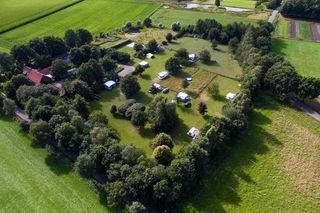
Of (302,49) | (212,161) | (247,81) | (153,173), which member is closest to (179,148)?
(212,161)

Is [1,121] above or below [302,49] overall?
above

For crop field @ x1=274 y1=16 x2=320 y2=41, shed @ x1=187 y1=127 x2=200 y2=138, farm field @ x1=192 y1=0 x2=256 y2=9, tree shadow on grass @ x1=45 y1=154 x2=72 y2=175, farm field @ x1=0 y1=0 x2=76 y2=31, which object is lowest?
crop field @ x1=274 y1=16 x2=320 y2=41

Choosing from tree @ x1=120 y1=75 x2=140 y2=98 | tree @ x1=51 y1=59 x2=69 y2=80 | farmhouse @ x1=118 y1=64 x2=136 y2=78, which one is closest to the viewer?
tree @ x1=120 y1=75 x2=140 y2=98

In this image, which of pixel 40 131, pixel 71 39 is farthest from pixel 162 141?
pixel 71 39

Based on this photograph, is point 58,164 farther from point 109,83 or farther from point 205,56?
point 205,56

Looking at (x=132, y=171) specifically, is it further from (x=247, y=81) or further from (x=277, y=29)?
(x=277, y=29)

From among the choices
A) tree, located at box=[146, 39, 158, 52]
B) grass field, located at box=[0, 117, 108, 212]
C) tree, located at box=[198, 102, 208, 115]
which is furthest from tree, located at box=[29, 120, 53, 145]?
tree, located at box=[146, 39, 158, 52]

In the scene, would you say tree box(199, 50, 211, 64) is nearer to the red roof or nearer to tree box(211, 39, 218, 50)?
tree box(211, 39, 218, 50)
